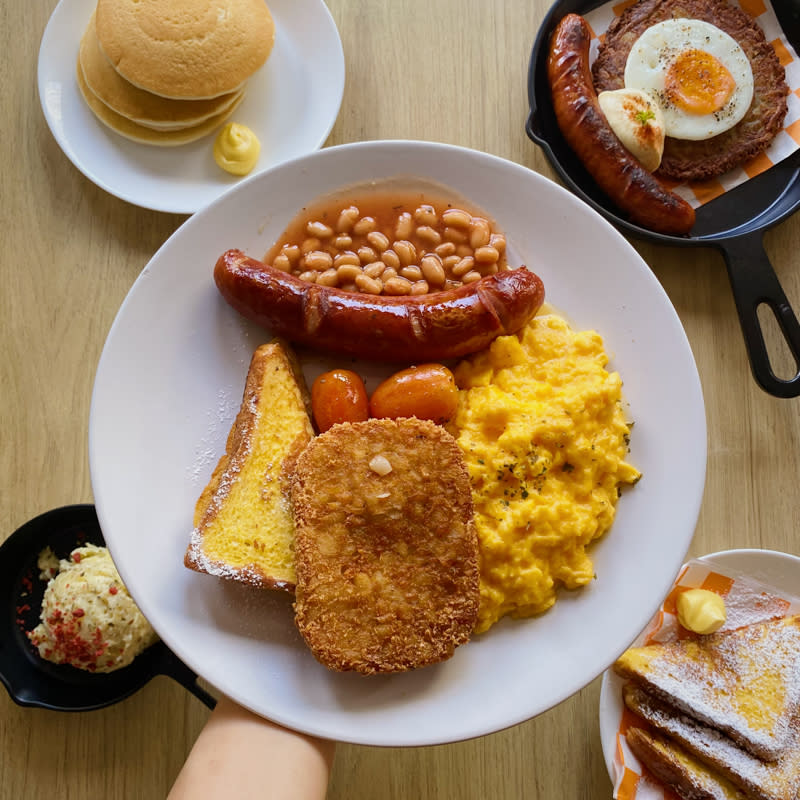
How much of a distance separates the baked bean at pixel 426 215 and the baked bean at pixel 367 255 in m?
0.19

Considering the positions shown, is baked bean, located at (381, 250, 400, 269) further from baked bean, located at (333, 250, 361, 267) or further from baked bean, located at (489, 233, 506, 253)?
baked bean, located at (489, 233, 506, 253)

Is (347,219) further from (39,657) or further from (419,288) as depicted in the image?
(39,657)

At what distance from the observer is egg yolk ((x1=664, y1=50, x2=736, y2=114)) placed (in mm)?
2729

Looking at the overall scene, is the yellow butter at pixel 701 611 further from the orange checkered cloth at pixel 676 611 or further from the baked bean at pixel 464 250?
the baked bean at pixel 464 250

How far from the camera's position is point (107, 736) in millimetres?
2566

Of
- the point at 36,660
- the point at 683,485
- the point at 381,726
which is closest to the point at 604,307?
the point at 683,485

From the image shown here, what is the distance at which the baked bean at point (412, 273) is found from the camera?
2.41m

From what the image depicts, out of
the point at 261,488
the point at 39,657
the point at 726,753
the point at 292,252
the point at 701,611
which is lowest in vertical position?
the point at 39,657

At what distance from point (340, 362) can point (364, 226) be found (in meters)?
0.46

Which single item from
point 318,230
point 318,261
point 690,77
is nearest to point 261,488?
point 318,261

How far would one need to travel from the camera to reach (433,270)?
238cm

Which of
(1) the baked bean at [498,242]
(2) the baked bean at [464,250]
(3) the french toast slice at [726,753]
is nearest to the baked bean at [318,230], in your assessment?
(2) the baked bean at [464,250]

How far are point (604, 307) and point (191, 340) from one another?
1337 millimetres

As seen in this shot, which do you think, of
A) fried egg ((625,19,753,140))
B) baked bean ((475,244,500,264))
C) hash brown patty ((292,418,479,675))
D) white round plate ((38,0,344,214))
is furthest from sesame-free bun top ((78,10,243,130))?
fried egg ((625,19,753,140))
